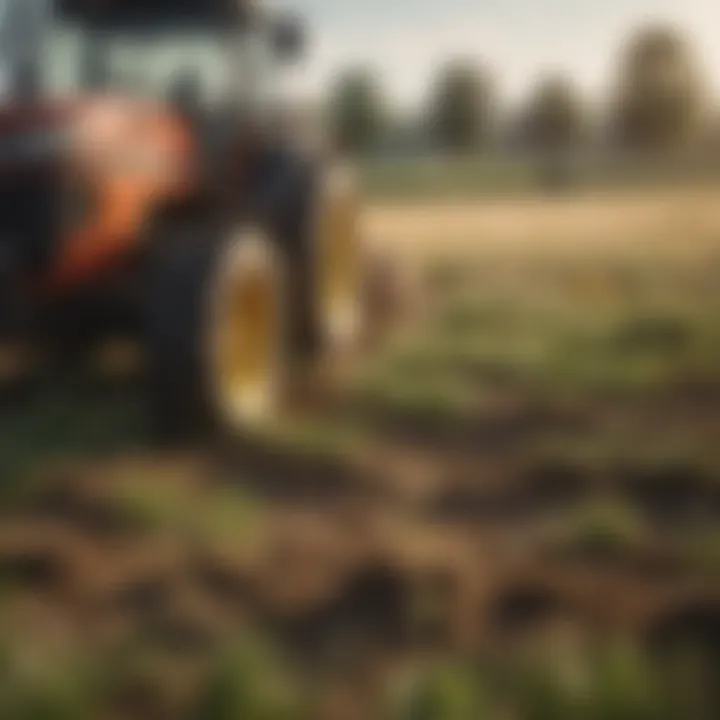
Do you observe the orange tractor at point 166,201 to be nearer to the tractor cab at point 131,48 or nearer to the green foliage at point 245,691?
the tractor cab at point 131,48

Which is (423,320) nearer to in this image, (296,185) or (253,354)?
(296,185)

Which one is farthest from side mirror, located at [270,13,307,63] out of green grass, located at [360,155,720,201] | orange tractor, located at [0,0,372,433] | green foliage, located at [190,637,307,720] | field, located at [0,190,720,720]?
green grass, located at [360,155,720,201]

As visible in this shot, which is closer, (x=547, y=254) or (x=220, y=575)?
(x=220, y=575)

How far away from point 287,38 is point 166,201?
3.54 ft

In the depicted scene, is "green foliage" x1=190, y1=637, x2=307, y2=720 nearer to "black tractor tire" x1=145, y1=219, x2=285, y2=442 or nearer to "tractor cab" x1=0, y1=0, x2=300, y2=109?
"black tractor tire" x1=145, y1=219, x2=285, y2=442

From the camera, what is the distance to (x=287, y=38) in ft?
18.6

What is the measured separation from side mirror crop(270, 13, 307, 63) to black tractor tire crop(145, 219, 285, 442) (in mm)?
→ 1341

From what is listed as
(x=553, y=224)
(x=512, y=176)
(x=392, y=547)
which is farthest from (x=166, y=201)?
(x=512, y=176)

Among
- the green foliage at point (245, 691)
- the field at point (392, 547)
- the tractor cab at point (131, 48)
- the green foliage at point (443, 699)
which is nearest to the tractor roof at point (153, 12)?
the tractor cab at point (131, 48)

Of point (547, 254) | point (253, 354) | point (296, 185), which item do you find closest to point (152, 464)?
point (253, 354)

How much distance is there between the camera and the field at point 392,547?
2658 millimetres

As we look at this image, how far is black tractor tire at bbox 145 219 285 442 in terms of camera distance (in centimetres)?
446

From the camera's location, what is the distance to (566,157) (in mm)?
30500

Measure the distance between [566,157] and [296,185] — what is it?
83.4 ft
